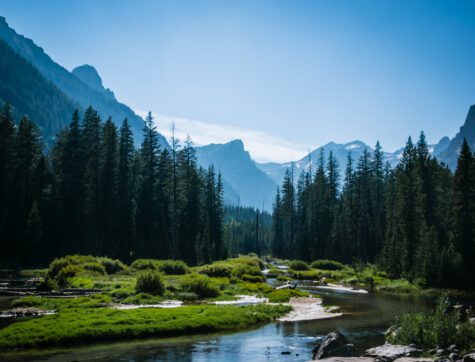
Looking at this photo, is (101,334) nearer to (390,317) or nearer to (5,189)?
(390,317)

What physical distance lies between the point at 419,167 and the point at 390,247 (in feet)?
46.9

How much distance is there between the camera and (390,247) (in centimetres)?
6178

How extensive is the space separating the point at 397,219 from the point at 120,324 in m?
58.8

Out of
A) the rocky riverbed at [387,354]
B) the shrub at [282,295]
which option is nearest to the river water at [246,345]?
the rocky riverbed at [387,354]

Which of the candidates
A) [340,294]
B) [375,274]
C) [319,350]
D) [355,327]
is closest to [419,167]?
[375,274]

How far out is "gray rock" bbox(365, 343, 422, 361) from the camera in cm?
1577

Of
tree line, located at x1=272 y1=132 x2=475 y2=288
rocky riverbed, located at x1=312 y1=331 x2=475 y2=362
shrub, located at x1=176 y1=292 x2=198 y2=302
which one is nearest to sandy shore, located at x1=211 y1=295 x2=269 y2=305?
shrub, located at x1=176 y1=292 x2=198 y2=302

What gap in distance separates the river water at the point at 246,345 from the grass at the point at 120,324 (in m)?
1.00

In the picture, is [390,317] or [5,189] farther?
[5,189]

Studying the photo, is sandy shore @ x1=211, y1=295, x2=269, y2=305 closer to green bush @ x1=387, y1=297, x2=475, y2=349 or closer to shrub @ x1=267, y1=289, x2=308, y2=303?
shrub @ x1=267, y1=289, x2=308, y2=303

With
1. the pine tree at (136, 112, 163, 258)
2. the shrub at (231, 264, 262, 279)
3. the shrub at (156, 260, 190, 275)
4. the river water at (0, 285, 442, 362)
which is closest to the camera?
the river water at (0, 285, 442, 362)

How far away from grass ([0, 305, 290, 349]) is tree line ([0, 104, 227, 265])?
40.4 meters

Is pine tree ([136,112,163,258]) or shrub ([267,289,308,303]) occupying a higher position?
pine tree ([136,112,163,258])

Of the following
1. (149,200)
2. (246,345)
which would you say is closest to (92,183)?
(149,200)
